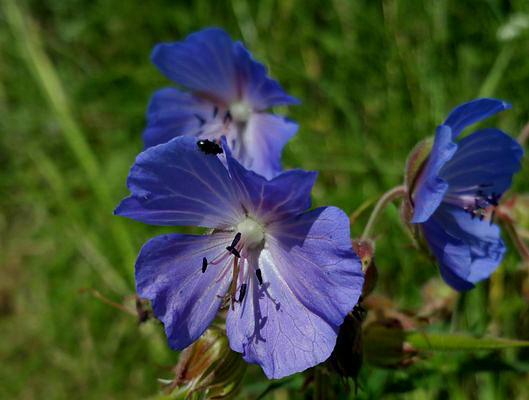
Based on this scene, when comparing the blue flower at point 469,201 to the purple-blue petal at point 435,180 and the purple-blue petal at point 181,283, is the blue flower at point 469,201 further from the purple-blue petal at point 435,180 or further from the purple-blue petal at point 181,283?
the purple-blue petal at point 181,283

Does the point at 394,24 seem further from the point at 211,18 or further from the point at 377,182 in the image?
the point at 211,18

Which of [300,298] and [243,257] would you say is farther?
[243,257]

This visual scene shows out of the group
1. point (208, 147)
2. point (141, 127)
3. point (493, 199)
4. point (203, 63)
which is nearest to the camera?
point (208, 147)

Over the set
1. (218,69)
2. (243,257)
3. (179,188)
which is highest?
(218,69)

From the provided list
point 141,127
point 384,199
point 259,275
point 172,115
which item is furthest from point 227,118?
point 141,127

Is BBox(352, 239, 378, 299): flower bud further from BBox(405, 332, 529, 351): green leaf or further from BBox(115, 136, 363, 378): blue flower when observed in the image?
BBox(405, 332, 529, 351): green leaf

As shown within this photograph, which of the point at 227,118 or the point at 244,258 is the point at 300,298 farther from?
the point at 227,118

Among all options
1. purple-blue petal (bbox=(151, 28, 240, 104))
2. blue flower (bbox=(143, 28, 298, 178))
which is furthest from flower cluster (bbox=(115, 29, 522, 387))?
purple-blue petal (bbox=(151, 28, 240, 104))
